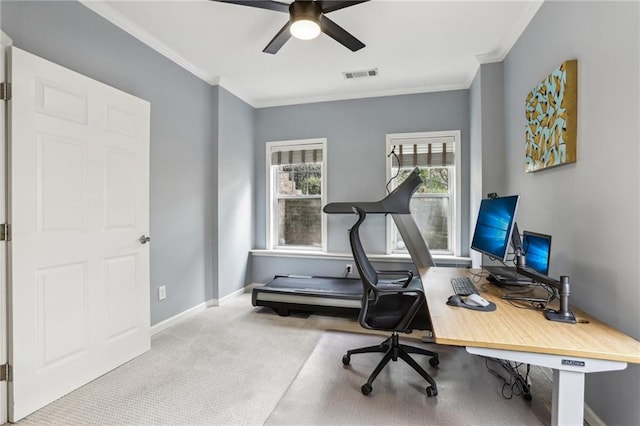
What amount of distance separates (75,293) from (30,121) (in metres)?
1.10

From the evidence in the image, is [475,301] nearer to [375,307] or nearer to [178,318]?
[375,307]

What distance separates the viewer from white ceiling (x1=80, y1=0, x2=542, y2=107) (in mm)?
2268

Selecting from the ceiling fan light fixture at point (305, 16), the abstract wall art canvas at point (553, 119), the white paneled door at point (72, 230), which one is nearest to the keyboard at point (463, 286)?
the abstract wall art canvas at point (553, 119)

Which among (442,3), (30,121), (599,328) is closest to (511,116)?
(442,3)

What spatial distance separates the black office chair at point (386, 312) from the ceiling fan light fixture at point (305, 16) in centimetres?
129

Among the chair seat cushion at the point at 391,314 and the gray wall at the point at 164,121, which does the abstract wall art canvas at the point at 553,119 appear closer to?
the chair seat cushion at the point at 391,314

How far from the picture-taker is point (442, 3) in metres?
2.20

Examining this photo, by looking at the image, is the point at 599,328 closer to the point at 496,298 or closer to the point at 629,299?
the point at 629,299

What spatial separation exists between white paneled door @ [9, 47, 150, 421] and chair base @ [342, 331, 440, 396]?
5.94ft

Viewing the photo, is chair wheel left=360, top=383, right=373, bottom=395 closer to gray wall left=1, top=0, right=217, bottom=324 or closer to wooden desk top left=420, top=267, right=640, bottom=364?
wooden desk top left=420, top=267, right=640, bottom=364

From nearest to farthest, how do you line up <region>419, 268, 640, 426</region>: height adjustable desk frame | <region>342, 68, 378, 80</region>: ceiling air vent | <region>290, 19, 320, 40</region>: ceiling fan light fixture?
<region>419, 268, 640, 426</region>: height adjustable desk frame
<region>290, 19, 320, 40</region>: ceiling fan light fixture
<region>342, 68, 378, 80</region>: ceiling air vent

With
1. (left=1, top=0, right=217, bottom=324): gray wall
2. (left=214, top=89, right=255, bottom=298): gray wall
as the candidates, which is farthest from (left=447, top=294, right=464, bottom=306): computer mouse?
(left=214, top=89, right=255, bottom=298): gray wall

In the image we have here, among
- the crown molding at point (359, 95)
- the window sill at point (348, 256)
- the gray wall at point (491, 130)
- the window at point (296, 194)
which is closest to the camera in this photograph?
the gray wall at point (491, 130)

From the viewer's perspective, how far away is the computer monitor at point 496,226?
5.38 feet
